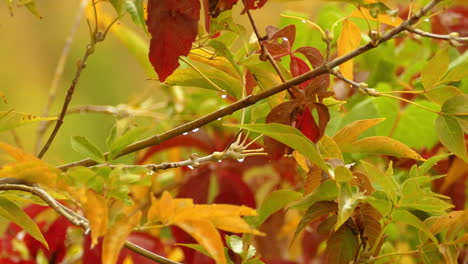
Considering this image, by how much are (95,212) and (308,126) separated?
0.21 meters

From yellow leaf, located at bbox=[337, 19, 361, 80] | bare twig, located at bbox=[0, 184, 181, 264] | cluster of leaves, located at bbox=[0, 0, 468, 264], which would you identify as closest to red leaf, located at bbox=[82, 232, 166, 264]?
cluster of leaves, located at bbox=[0, 0, 468, 264]

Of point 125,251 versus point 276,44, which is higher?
point 276,44

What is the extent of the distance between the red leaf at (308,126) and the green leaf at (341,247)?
107 mm

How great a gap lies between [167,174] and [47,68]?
2165 millimetres

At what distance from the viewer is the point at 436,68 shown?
59cm

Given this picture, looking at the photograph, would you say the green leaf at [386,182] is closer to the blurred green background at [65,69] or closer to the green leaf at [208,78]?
the green leaf at [208,78]

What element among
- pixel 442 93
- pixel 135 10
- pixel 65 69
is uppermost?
pixel 135 10

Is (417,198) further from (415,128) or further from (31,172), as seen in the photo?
(415,128)

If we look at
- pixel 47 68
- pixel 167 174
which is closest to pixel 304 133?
pixel 167 174

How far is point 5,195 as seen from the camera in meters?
0.59

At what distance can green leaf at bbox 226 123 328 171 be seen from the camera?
0.54 meters

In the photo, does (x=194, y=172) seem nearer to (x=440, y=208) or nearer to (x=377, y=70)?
(x=377, y=70)

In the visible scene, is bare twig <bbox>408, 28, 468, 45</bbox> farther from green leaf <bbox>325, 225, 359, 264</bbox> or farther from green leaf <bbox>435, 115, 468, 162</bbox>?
green leaf <bbox>325, 225, 359, 264</bbox>

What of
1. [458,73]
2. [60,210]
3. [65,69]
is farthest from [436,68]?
[65,69]
